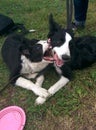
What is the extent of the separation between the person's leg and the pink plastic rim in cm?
224

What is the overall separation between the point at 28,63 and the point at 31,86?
13.9 inches

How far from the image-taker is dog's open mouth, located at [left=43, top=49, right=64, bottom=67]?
3.84m

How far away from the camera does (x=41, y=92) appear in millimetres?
3752

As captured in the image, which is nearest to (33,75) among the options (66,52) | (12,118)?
(66,52)

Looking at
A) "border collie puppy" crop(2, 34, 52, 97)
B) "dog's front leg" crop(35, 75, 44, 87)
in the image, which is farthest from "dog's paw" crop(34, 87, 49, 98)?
"dog's front leg" crop(35, 75, 44, 87)

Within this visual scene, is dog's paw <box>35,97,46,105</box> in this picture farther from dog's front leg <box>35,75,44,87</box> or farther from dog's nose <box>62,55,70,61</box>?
dog's nose <box>62,55,70,61</box>

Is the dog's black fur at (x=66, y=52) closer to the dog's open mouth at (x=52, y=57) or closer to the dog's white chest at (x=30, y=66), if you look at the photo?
the dog's open mouth at (x=52, y=57)

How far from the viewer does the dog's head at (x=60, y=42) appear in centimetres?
361

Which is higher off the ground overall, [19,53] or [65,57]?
[65,57]

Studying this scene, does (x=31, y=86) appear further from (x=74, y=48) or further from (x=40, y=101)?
(x=74, y=48)

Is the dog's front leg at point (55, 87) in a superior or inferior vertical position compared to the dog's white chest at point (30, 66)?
inferior

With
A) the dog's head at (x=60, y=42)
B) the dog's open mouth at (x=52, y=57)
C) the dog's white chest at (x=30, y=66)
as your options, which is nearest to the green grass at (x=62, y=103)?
the dog's white chest at (x=30, y=66)

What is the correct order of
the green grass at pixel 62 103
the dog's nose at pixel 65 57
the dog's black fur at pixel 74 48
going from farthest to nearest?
the dog's black fur at pixel 74 48 < the dog's nose at pixel 65 57 < the green grass at pixel 62 103

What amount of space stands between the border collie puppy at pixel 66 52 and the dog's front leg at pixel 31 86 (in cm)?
6
